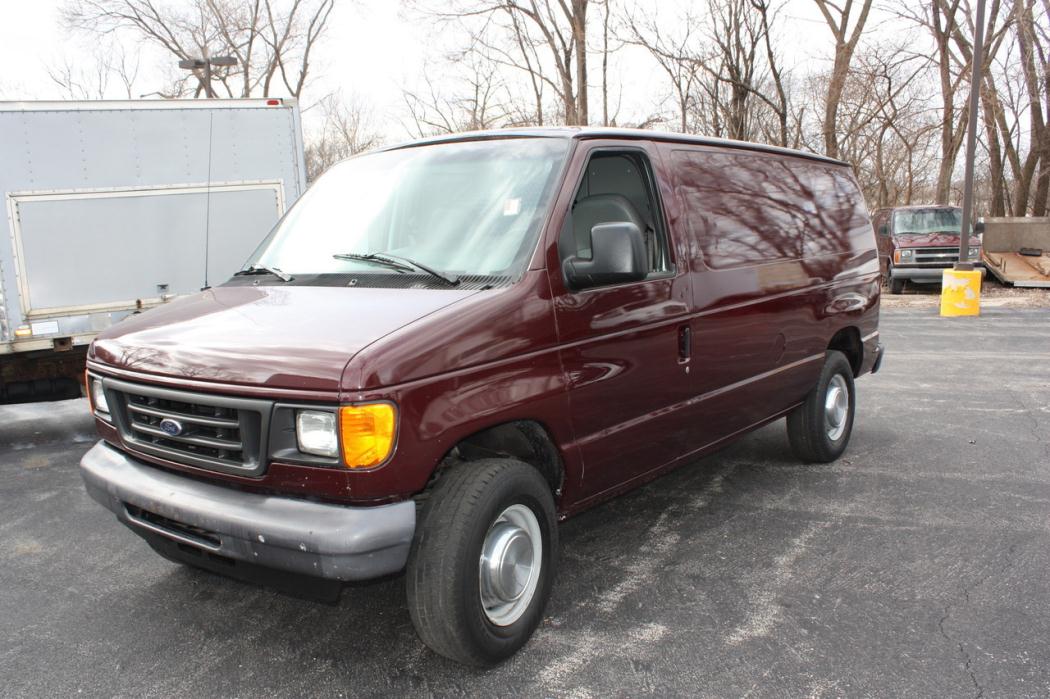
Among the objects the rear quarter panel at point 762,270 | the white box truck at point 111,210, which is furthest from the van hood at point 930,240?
the white box truck at point 111,210

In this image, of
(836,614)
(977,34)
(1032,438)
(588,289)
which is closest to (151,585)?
(588,289)

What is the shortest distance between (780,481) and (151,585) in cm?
382

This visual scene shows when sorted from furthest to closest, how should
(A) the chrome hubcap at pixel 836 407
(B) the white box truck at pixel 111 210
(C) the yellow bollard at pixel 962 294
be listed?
(C) the yellow bollard at pixel 962 294 → (B) the white box truck at pixel 111 210 → (A) the chrome hubcap at pixel 836 407

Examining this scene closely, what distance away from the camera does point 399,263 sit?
3287 mm

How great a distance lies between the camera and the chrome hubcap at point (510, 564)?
294cm

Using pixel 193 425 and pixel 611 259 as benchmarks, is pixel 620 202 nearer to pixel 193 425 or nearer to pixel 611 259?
pixel 611 259

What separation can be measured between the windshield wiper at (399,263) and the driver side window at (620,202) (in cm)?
70

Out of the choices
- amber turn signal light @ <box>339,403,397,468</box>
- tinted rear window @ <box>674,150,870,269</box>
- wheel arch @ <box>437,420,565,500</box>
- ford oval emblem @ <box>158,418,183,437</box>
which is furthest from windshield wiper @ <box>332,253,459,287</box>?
tinted rear window @ <box>674,150,870,269</box>

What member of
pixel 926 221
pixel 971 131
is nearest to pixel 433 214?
pixel 971 131

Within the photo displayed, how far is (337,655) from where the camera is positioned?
3.17 metres

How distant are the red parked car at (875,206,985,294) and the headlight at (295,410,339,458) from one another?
18037 millimetres

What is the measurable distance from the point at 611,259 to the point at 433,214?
880mm

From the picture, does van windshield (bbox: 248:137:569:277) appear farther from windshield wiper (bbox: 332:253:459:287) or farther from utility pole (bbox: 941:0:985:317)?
utility pole (bbox: 941:0:985:317)

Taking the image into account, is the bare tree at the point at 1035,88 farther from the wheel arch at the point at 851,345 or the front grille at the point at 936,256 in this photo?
the wheel arch at the point at 851,345
